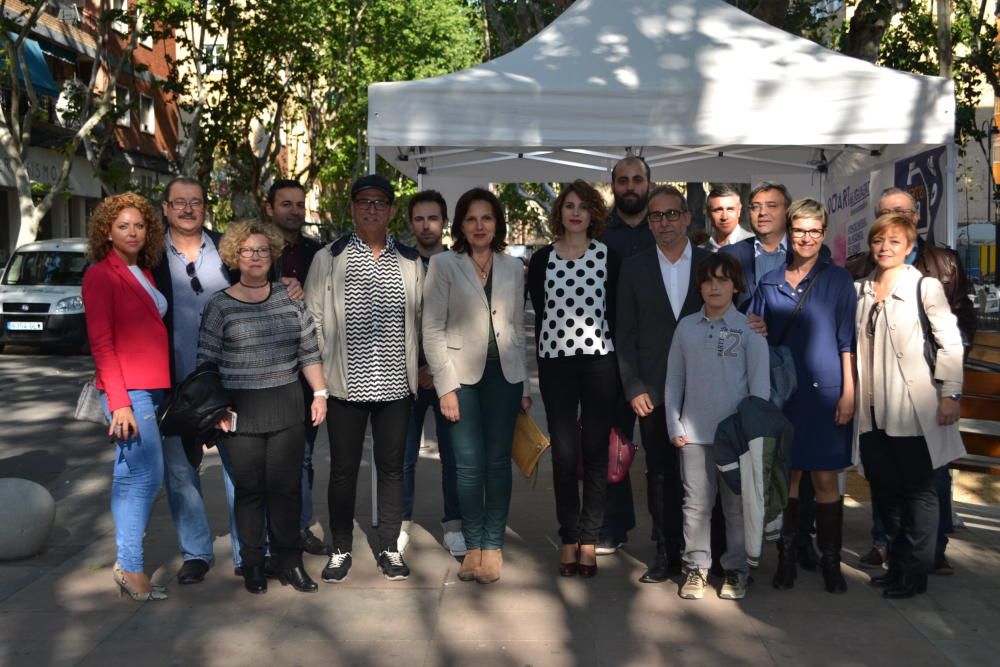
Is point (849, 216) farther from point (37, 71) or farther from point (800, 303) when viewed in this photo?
point (37, 71)

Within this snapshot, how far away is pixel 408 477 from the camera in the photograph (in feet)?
20.8

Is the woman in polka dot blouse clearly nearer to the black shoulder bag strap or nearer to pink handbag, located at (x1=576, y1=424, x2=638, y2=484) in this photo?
pink handbag, located at (x1=576, y1=424, x2=638, y2=484)

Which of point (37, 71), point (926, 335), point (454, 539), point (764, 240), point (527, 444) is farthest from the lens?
point (37, 71)

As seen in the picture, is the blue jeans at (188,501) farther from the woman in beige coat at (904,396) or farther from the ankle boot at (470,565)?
the woman in beige coat at (904,396)

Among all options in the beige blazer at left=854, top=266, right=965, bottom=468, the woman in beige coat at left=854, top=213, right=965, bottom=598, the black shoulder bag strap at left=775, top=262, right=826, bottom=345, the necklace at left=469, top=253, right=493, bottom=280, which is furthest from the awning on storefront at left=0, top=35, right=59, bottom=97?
the beige blazer at left=854, top=266, right=965, bottom=468

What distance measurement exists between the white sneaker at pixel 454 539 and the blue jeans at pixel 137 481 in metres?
1.65

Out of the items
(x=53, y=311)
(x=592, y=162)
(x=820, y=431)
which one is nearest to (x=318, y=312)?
(x=820, y=431)

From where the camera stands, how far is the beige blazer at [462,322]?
5.48 meters

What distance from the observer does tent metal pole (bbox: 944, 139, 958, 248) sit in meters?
6.39

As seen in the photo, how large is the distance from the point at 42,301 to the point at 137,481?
1370 centimetres

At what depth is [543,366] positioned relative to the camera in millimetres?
5555

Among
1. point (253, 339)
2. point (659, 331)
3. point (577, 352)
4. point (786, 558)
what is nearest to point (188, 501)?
point (253, 339)

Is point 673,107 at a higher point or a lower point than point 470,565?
higher

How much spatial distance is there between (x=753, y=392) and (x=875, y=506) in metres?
1.08
